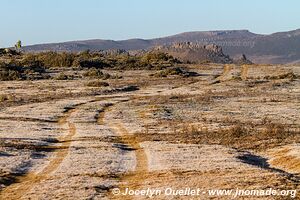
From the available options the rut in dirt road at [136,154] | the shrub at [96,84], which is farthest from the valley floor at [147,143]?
the shrub at [96,84]

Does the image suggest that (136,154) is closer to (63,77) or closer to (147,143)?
(147,143)

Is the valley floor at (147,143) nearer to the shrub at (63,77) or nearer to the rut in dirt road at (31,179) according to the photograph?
the rut in dirt road at (31,179)

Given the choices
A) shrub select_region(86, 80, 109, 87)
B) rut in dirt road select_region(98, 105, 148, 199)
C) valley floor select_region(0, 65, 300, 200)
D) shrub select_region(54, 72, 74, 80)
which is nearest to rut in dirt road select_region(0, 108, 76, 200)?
valley floor select_region(0, 65, 300, 200)

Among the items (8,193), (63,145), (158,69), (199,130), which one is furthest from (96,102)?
(158,69)

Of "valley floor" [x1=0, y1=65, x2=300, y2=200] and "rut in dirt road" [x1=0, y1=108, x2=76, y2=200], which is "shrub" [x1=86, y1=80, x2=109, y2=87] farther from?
"rut in dirt road" [x1=0, y1=108, x2=76, y2=200]

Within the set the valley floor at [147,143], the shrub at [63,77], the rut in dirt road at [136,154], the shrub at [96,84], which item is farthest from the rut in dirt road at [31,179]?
the shrub at [63,77]

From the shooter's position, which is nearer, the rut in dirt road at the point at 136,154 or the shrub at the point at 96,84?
the rut in dirt road at the point at 136,154

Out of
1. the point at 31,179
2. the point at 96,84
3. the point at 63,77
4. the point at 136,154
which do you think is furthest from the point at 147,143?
the point at 63,77

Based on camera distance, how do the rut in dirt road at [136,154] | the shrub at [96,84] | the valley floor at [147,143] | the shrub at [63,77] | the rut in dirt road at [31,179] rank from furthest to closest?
1. the shrub at [63,77]
2. the shrub at [96,84]
3. the rut in dirt road at [136,154]
4. the valley floor at [147,143]
5. the rut in dirt road at [31,179]

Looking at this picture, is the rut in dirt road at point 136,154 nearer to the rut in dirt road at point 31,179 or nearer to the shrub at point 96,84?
the rut in dirt road at point 31,179

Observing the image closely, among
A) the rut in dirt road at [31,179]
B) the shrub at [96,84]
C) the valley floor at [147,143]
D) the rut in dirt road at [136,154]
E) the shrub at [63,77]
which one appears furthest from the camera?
the shrub at [63,77]

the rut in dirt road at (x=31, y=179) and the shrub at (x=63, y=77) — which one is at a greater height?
the rut in dirt road at (x=31, y=179)

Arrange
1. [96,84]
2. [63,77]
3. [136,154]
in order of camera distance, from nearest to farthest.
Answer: [136,154] < [96,84] < [63,77]

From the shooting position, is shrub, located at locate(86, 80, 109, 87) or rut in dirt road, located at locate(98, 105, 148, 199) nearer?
rut in dirt road, located at locate(98, 105, 148, 199)
